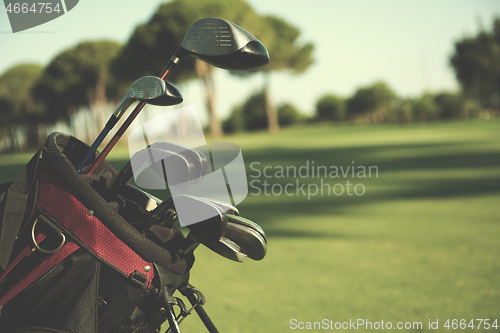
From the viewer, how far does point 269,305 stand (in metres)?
3.13

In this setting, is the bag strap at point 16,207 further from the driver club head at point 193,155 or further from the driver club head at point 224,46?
the driver club head at point 224,46

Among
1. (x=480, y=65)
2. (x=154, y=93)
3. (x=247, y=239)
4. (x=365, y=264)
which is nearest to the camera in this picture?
(x=154, y=93)

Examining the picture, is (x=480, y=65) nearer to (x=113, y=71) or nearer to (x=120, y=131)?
(x=113, y=71)

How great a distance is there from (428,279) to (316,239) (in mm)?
1544

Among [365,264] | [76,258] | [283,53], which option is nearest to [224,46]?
[76,258]

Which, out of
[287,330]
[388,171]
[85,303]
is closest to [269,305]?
[287,330]

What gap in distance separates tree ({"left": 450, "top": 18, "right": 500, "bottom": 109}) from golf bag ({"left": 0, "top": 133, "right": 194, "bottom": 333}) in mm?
46561

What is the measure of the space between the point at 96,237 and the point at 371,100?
1835 inches

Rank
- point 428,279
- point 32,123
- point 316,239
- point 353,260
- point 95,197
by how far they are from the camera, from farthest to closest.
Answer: point 32,123 < point 316,239 < point 353,260 < point 428,279 < point 95,197

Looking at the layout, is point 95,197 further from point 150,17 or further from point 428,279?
point 150,17

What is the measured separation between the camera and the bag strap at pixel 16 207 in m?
1.03

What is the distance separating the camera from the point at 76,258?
103 centimetres

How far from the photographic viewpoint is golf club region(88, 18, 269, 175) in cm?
101

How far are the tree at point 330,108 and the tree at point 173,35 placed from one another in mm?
12102
